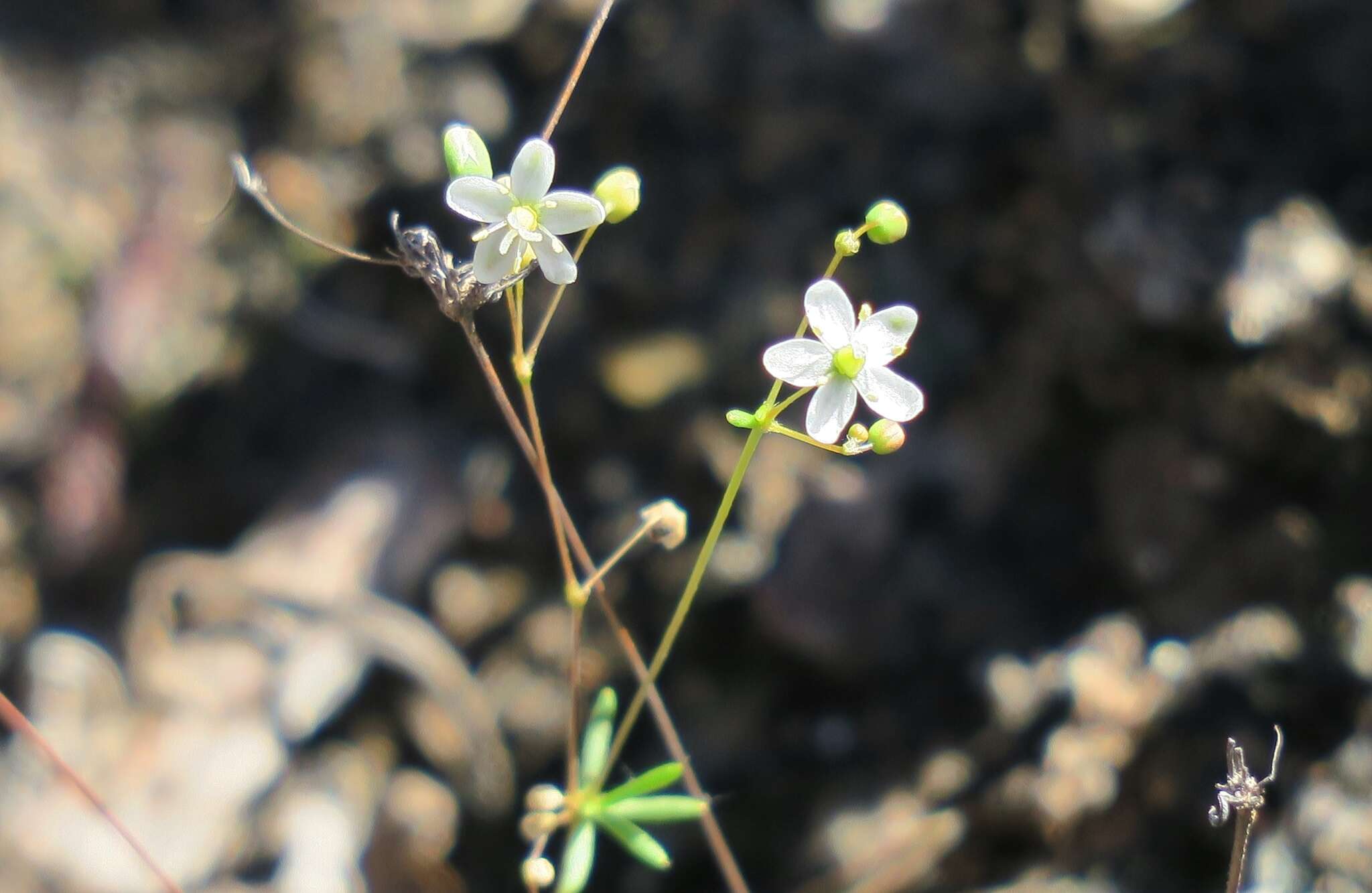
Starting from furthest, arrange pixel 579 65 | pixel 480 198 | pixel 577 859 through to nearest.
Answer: pixel 577 859 < pixel 579 65 < pixel 480 198

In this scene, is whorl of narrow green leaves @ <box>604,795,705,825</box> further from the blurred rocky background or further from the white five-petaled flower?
the white five-petaled flower

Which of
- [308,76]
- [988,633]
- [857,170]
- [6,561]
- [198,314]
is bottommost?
[6,561]

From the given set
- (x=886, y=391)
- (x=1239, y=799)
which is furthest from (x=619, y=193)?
(x=1239, y=799)

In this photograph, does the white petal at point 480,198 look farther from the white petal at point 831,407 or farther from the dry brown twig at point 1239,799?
the dry brown twig at point 1239,799

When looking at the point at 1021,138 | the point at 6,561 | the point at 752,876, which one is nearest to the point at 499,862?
the point at 752,876

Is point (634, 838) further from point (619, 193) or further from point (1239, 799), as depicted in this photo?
point (619, 193)

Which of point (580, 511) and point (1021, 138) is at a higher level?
point (1021, 138)

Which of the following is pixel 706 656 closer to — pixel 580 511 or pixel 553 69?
pixel 580 511

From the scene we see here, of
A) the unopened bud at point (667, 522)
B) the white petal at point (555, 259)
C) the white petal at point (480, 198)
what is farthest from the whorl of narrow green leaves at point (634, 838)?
the white petal at point (480, 198)
